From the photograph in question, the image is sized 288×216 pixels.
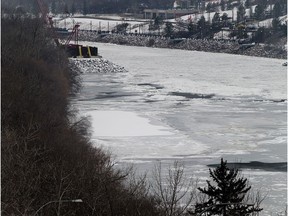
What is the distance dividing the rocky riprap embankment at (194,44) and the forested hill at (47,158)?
949 inches

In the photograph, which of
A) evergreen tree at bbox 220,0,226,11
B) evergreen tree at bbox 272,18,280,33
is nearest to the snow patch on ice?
evergreen tree at bbox 272,18,280,33

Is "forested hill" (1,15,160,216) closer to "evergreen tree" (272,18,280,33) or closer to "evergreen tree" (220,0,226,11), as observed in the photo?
"evergreen tree" (272,18,280,33)

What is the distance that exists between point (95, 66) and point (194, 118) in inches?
605

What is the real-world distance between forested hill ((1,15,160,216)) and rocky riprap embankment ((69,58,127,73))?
861 centimetres

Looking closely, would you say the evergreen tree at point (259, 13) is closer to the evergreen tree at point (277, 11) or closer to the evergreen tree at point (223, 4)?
the evergreen tree at point (277, 11)

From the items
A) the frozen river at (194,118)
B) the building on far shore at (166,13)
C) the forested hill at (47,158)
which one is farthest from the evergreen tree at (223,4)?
the forested hill at (47,158)

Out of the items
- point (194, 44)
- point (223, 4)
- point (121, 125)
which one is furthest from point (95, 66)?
point (223, 4)

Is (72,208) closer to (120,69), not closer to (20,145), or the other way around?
(20,145)

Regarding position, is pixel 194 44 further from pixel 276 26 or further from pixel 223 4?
pixel 223 4

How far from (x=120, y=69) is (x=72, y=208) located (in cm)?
2322

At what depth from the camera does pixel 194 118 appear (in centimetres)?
1605

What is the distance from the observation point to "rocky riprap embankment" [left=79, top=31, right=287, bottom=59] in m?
42.8

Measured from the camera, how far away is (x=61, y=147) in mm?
9375

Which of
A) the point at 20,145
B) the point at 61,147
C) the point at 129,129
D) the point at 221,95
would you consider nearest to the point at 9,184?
the point at 20,145
